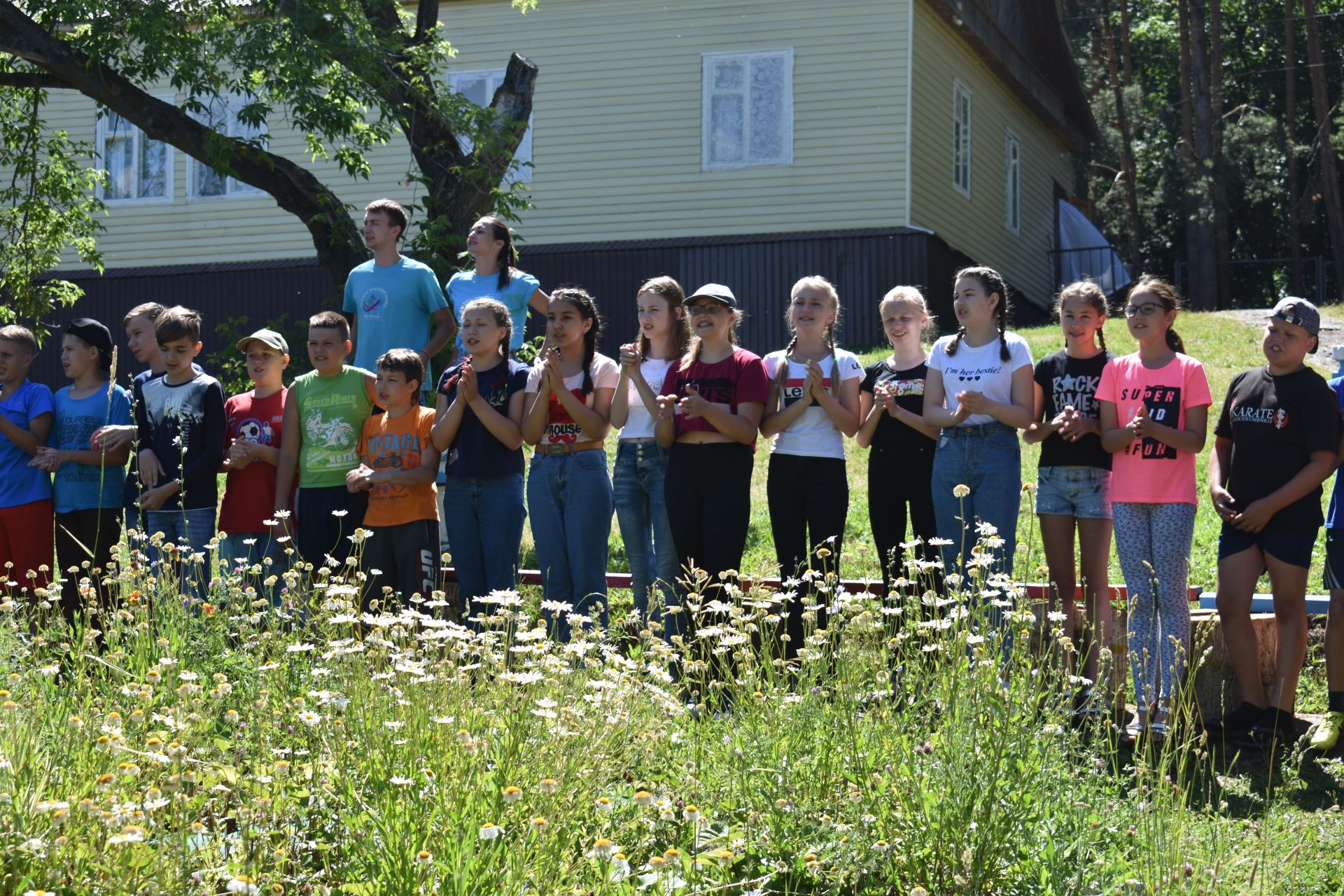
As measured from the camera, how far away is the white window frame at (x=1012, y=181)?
2433 cm

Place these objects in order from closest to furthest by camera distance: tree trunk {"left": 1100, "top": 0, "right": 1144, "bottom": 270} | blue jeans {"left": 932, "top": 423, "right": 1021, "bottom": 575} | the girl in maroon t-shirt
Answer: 1. blue jeans {"left": 932, "top": 423, "right": 1021, "bottom": 575}
2. the girl in maroon t-shirt
3. tree trunk {"left": 1100, "top": 0, "right": 1144, "bottom": 270}

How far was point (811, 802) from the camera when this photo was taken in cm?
361

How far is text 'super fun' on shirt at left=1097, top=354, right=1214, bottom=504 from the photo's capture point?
608 cm

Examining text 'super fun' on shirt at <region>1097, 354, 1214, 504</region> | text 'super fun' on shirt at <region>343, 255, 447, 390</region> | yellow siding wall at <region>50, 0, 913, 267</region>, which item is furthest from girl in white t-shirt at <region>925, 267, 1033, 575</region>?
yellow siding wall at <region>50, 0, 913, 267</region>

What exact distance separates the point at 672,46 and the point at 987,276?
14.2 meters

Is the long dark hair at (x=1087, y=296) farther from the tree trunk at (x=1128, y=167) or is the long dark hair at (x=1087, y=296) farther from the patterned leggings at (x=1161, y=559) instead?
the tree trunk at (x=1128, y=167)

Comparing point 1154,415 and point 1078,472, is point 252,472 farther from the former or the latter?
point 1154,415

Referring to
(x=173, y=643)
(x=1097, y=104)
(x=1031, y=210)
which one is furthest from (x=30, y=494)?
(x=1097, y=104)

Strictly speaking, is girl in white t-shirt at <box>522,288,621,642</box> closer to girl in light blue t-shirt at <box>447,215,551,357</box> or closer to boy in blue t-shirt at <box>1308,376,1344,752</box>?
girl in light blue t-shirt at <box>447,215,551,357</box>

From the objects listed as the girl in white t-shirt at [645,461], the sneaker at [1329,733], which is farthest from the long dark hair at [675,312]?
the sneaker at [1329,733]

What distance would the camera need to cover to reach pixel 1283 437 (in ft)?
19.8

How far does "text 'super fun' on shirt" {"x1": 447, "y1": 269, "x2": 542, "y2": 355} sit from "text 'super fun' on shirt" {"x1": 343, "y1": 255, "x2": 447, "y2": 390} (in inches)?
4.5

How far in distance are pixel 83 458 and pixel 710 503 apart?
3.40 meters

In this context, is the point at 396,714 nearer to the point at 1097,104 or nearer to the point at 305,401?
the point at 305,401
